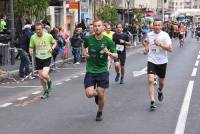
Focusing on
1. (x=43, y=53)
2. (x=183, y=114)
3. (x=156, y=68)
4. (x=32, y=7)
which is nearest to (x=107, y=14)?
(x=32, y=7)

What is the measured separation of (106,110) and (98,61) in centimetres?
156

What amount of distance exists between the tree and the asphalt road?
28.8 ft

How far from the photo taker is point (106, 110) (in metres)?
11.5

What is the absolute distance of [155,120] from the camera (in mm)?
10141

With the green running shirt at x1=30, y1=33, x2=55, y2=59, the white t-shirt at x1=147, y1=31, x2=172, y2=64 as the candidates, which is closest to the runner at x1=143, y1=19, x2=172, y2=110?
the white t-shirt at x1=147, y1=31, x2=172, y2=64

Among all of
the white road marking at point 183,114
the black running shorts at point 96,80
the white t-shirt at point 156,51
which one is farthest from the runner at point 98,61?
the white t-shirt at point 156,51

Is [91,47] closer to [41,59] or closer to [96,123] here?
[96,123]

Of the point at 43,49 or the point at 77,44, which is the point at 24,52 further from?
the point at 77,44

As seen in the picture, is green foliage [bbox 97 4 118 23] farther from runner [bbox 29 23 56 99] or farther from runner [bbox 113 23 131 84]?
runner [bbox 29 23 56 99]

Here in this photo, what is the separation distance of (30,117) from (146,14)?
64867mm

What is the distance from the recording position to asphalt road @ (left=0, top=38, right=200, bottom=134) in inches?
372

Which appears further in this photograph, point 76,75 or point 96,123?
point 76,75

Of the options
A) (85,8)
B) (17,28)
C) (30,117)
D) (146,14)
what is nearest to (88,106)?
(30,117)

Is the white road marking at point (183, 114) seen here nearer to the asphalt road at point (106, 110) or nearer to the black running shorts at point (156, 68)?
the asphalt road at point (106, 110)
